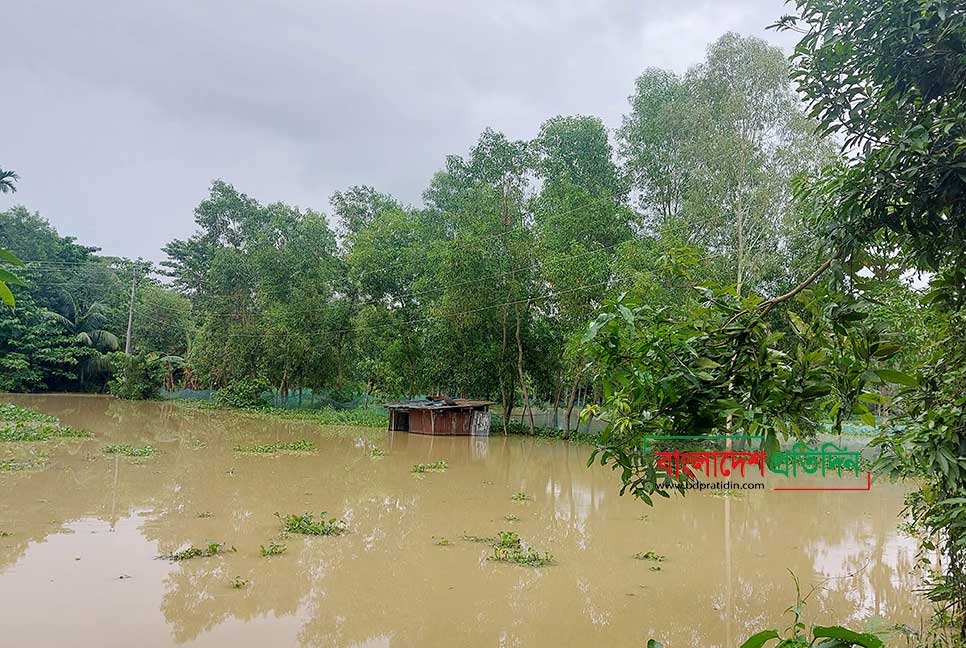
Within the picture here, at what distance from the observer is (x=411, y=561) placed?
296 inches

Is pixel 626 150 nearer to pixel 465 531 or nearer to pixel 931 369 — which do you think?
pixel 465 531

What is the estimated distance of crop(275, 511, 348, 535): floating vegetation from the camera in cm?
858

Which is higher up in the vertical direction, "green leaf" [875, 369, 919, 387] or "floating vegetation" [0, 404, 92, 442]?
"green leaf" [875, 369, 919, 387]

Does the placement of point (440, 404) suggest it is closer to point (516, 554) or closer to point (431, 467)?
point (431, 467)

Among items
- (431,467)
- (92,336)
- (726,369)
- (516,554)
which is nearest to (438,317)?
(431,467)

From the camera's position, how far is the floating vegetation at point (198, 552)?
7.17m

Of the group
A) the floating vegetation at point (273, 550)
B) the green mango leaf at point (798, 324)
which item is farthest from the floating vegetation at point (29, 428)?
the green mango leaf at point (798, 324)

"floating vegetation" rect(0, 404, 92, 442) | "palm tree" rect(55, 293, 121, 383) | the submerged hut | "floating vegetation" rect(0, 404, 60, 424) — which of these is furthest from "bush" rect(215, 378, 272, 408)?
"floating vegetation" rect(0, 404, 92, 442)

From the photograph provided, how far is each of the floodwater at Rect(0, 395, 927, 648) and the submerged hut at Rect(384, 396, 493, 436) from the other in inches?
308

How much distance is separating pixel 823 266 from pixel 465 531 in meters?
7.19

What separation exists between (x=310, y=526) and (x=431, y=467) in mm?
6571

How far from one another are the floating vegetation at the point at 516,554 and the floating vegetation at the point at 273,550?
244cm

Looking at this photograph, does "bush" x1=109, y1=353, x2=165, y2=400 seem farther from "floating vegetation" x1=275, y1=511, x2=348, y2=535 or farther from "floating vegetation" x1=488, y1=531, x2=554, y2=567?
"floating vegetation" x1=488, y1=531, x2=554, y2=567

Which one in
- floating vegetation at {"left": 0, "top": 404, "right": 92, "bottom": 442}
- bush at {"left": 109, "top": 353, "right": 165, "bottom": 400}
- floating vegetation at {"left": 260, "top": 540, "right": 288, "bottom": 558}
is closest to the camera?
floating vegetation at {"left": 260, "top": 540, "right": 288, "bottom": 558}
